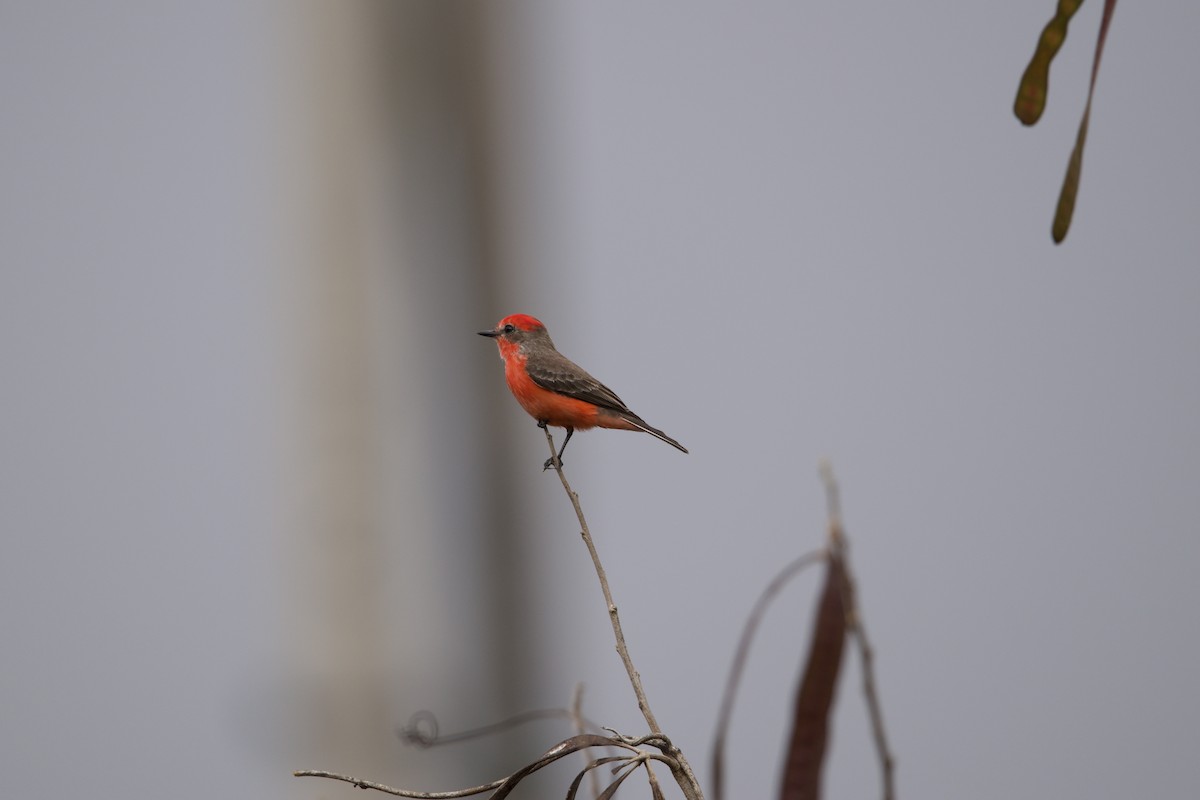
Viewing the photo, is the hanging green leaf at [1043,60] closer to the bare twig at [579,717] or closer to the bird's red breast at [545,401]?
the bare twig at [579,717]

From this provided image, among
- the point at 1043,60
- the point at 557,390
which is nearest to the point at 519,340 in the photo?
the point at 557,390

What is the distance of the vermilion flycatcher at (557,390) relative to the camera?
1.92 metres

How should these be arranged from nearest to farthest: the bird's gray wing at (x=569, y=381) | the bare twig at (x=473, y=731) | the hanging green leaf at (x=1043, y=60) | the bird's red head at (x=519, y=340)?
the hanging green leaf at (x=1043, y=60) → the bare twig at (x=473, y=731) → the bird's red head at (x=519, y=340) → the bird's gray wing at (x=569, y=381)

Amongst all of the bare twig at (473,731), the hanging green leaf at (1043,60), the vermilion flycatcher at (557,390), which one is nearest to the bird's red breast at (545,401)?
the vermilion flycatcher at (557,390)

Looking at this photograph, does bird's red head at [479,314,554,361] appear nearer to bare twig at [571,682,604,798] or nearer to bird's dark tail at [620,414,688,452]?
bird's dark tail at [620,414,688,452]

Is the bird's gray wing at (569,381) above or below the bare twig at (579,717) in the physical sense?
above

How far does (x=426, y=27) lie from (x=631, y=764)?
3924 millimetres

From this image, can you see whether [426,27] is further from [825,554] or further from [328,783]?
[825,554]

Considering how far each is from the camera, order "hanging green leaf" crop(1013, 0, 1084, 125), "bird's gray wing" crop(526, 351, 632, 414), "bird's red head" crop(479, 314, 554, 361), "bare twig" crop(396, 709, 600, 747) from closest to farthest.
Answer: "hanging green leaf" crop(1013, 0, 1084, 125)
"bare twig" crop(396, 709, 600, 747)
"bird's red head" crop(479, 314, 554, 361)
"bird's gray wing" crop(526, 351, 632, 414)

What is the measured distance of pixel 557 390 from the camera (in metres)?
2.00

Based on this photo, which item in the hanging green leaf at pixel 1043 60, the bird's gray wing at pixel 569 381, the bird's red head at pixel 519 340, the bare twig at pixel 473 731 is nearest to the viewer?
the hanging green leaf at pixel 1043 60

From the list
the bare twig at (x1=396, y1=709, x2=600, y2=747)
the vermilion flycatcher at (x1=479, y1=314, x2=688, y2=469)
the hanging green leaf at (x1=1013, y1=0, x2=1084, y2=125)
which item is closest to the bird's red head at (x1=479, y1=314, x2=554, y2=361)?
the vermilion flycatcher at (x1=479, y1=314, x2=688, y2=469)

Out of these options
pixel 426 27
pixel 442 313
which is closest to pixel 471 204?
pixel 442 313

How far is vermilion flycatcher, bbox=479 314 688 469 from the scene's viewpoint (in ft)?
6.31
